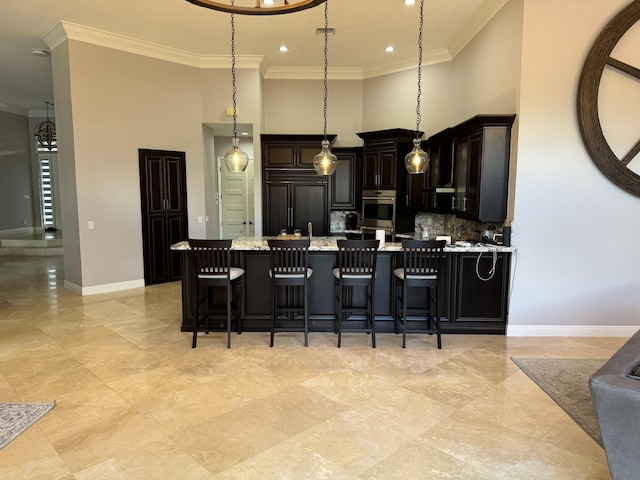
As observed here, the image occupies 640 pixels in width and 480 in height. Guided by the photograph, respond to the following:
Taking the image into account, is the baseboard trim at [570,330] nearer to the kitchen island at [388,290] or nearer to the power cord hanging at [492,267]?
the kitchen island at [388,290]

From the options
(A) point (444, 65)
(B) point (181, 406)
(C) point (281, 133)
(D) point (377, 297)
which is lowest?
(B) point (181, 406)

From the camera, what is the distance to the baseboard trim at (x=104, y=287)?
5.96 m

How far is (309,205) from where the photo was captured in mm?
7074

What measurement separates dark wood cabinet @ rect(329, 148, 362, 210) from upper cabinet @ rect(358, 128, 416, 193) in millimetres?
305

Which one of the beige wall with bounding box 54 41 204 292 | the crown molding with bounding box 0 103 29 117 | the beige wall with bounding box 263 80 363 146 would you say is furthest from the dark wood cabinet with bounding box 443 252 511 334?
the crown molding with bounding box 0 103 29 117

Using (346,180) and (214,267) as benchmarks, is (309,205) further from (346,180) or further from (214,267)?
(214,267)

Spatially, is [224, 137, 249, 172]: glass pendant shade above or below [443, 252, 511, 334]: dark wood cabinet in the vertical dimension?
above

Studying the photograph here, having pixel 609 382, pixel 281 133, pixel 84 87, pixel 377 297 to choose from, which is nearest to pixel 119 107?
pixel 84 87

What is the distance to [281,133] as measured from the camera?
7.45 meters

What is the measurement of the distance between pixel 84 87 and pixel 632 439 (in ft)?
22.6

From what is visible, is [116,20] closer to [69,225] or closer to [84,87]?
[84,87]

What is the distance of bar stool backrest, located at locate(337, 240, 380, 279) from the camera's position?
384cm

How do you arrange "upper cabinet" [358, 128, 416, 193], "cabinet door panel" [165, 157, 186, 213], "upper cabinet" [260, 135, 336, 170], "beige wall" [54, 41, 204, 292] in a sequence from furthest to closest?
"upper cabinet" [260, 135, 336, 170] < "cabinet door panel" [165, 157, 186, 213] < "upper cabinet" [358, 128, 416, 193] < "beige wall" [54, 41, 204, 292]

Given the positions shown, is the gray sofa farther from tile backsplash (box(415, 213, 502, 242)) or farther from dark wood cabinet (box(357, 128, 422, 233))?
dark wood cabinet (box(357, 128, 422, 233))
